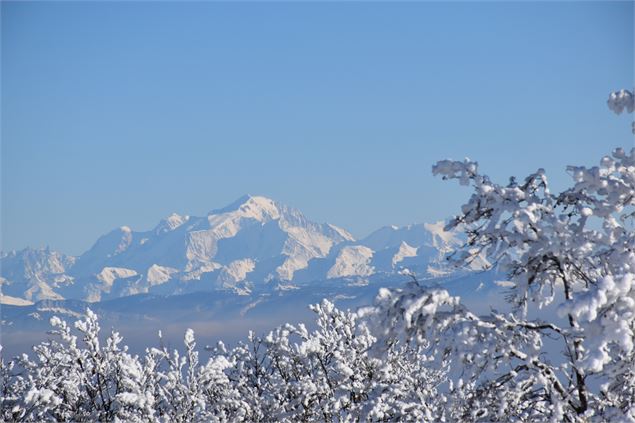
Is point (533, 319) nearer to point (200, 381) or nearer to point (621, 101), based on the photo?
point (621, 101)

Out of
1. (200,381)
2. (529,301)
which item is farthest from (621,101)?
(200,381)

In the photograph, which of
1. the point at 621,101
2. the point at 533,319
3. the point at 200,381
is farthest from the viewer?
the point at 200,381

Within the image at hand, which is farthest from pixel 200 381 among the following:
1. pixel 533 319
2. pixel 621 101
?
pixel 621 101

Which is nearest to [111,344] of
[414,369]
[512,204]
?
[414,369]

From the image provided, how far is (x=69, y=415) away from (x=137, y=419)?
383 cm

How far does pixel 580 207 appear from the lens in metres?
9.52

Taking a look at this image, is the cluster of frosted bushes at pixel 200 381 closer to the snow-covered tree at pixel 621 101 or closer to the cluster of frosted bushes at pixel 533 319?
the cluster of frosted bushes at pixel 533 319

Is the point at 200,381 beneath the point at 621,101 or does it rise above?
beneath

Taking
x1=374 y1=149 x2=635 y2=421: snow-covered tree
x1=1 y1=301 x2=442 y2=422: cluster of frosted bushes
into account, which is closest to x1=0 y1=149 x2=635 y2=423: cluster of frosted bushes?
x1=374 y1=149 x2=635 y2=421: snow-covered tree

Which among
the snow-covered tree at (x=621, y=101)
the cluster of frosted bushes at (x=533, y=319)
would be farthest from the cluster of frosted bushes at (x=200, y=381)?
the snow-covered tree at (x=621, y=101)

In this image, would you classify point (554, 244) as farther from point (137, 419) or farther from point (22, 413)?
point (22, 413)

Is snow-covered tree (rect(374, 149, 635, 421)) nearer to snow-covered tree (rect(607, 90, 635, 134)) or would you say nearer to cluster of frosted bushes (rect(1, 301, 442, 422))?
snow-covered tree (rect(607, 90, 635, 134))

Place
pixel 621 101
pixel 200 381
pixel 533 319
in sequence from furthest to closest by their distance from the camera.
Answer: pixel 200 381 < pixel 533 319 < pixel 621 101

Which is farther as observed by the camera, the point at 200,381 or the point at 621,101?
the point at 200,381
